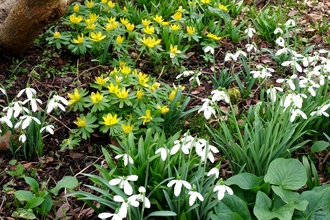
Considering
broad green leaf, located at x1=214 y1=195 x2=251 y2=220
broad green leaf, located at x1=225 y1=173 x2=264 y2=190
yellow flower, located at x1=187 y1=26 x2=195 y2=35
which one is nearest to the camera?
broad green leaf, located at x1=214 y1=195 x2=251 y2=220

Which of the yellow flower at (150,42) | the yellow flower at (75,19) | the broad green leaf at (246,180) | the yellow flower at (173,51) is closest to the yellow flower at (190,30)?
the yellow flower at (173,51)

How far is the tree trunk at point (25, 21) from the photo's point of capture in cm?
330

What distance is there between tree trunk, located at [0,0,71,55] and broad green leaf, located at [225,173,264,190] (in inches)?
71.2

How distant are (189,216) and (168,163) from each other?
296 millimetres

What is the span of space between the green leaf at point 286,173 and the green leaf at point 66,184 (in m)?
1.06

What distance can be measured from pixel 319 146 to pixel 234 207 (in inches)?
33.7

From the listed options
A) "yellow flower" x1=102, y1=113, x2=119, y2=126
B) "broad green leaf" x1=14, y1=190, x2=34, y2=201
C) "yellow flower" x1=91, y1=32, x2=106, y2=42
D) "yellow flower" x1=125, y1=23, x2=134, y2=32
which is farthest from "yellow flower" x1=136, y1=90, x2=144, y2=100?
"broad green leaf" x1=14, y1=190, x2=34, y2=201

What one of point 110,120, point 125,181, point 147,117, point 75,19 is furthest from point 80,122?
point 75,19

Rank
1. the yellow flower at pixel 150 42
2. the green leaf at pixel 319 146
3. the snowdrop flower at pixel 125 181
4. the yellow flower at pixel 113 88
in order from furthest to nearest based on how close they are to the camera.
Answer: the yellow flower at pixel 150 42 < the yellow flower at pixel 113 88 < the green leaf at pixel 319 146 < the snowdrop flower at pixel 125 181

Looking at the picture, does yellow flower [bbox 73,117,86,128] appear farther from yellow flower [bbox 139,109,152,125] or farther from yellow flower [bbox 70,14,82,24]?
yellow flower [bbox 70,14,82,24]

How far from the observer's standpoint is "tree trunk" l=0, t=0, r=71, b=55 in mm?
3297

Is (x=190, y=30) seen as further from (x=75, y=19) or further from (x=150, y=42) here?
(x=75, y=19)

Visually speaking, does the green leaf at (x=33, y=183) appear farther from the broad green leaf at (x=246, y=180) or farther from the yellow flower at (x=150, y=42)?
the yellow flower at (x=150, y=42)

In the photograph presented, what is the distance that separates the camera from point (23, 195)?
2523mm
